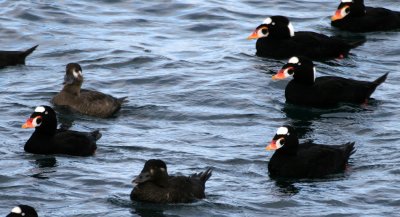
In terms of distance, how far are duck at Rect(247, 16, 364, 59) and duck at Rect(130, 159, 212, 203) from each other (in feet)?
28.3

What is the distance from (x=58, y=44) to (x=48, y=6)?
3.62 metres

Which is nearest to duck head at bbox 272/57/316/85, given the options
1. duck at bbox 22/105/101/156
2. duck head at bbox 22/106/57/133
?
duck at bbox 22/105/101/156

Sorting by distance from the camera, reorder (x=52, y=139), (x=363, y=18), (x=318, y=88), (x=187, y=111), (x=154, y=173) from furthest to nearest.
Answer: (x=363, y=18) → (x=318, y=88) → (x=187, y=111) → (x=52, y=139) → (x=154, y=173)

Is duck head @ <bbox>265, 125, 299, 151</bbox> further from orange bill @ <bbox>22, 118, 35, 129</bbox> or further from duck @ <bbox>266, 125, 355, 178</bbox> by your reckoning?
orange bill @ <bbox>22, 118, 35, 129</bbox>

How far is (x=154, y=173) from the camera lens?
1474 centimetres

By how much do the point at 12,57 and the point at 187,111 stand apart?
14.0 ft

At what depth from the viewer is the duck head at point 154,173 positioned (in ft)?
48.0

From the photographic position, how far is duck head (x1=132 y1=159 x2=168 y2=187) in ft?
48.0

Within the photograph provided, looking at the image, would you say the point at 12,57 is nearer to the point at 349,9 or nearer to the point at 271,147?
the point at 349,9

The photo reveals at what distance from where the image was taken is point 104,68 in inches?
906

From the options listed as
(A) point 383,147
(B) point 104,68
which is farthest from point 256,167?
(B) point 104,68

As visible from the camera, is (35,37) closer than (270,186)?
No

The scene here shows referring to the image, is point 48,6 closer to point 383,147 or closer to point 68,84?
point 68,84

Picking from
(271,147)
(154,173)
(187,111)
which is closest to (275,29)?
(187,111)
